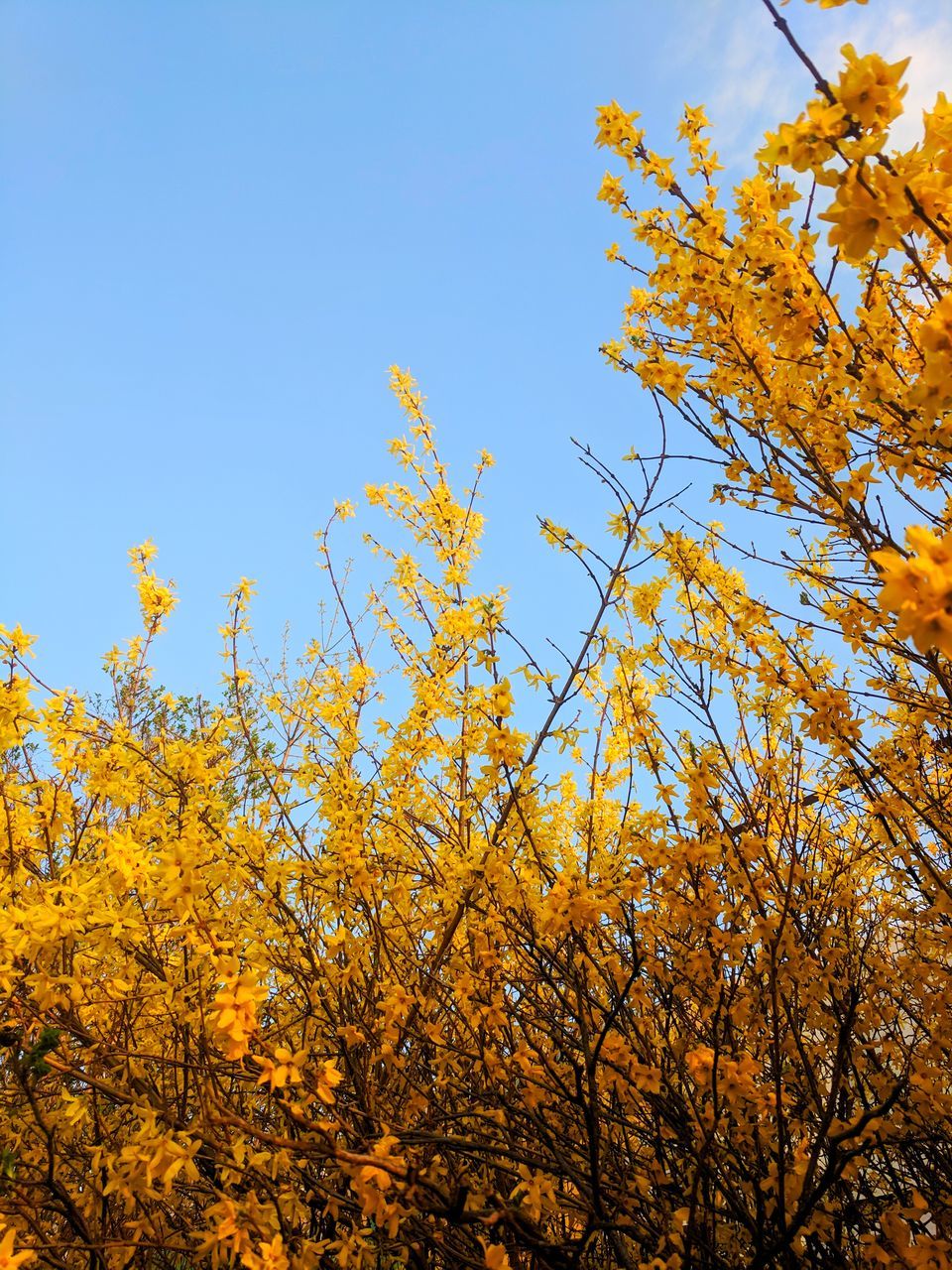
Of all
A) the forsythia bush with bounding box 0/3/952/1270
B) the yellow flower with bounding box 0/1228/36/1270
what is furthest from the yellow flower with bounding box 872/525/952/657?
the yellow flower with bounding box 0/1228/36/1270

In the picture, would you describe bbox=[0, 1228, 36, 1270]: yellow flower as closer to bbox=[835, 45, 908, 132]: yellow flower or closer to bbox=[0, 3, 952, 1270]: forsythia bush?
bbox=[0, 3, 952, 1270]: forsythia bush

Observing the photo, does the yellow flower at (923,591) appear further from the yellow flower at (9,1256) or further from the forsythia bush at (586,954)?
the yellow flower at (9,1256)

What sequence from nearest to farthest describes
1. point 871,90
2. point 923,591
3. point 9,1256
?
point 923,591 < point 871,90 < point 9,1256

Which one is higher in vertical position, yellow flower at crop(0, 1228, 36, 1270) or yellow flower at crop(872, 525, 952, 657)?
yellow flower at crop(872, 525, 952, 657)

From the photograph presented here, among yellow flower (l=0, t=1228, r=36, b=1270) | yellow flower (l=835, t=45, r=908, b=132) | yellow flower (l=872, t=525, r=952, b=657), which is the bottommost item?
yellow flower (l=0, t=1228, r=36, b=1270)

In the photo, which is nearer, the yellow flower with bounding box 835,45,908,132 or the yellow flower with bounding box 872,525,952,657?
the yellow flower with bounding box 872,525,952,657

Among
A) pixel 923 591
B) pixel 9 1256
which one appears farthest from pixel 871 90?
pixel 9 1256

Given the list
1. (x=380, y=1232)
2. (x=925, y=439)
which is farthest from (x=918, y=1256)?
(x=925, y=439)

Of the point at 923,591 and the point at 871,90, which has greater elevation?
the point at 871,90

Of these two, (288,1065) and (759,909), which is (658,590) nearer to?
(759,909)

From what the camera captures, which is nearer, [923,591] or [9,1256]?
[923,591]

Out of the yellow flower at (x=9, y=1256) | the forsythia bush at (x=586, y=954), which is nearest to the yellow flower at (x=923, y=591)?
the forsythia bush at (x=586, y=954)

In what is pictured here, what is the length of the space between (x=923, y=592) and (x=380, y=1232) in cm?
188

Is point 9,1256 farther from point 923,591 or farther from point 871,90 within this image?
point 871,90
